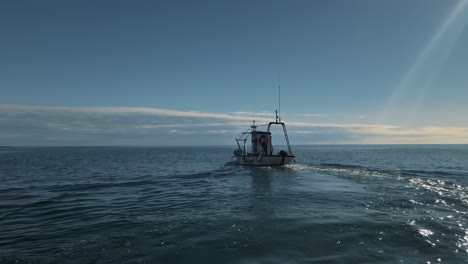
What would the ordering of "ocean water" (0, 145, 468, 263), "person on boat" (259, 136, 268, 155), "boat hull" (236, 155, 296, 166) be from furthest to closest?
"person on boat" (259, 136, 268, 155)
"boat hull" (236, 155, 296, 166)
"ocean water" (0, 145, 468, 263)

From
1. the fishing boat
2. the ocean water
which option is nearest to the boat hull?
the fishing boat

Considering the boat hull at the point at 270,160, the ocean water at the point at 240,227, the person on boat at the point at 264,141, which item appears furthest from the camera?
the person on boat at the point at 264,141

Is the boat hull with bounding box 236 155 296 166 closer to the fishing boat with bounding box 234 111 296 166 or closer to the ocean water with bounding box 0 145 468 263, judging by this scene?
the fishing boat with bounding box 234 111 296 166

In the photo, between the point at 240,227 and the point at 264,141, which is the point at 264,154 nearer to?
the point at 264,141

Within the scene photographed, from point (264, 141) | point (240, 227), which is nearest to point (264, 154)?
point (264, 141)

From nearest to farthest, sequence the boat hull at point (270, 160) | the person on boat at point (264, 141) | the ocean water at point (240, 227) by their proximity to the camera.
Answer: the ocean water at point (240, 227) → the boat hull at point (270, 160) → the person on boat at point (264, 141)

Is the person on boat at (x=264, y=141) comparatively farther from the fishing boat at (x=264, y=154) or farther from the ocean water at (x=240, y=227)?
the ocean water at (x=240, y=227)

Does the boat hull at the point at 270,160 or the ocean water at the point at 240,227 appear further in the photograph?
the boat hull at the point at 270,160

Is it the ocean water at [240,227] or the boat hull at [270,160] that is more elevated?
the boat hull at [270,160]

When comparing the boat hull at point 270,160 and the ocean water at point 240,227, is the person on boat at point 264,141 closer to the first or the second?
the boat hull at point 270,160

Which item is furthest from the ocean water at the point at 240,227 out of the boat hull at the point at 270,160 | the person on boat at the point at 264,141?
the person on boat at the point at 264,141

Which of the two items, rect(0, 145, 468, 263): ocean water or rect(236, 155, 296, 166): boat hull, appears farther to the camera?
rect(236, 155, 296, 166): boat hull

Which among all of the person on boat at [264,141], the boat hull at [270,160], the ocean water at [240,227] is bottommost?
the ocean water at [240,227]

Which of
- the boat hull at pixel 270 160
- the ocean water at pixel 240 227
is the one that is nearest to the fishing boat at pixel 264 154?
the boat hull at pixel 270 160
